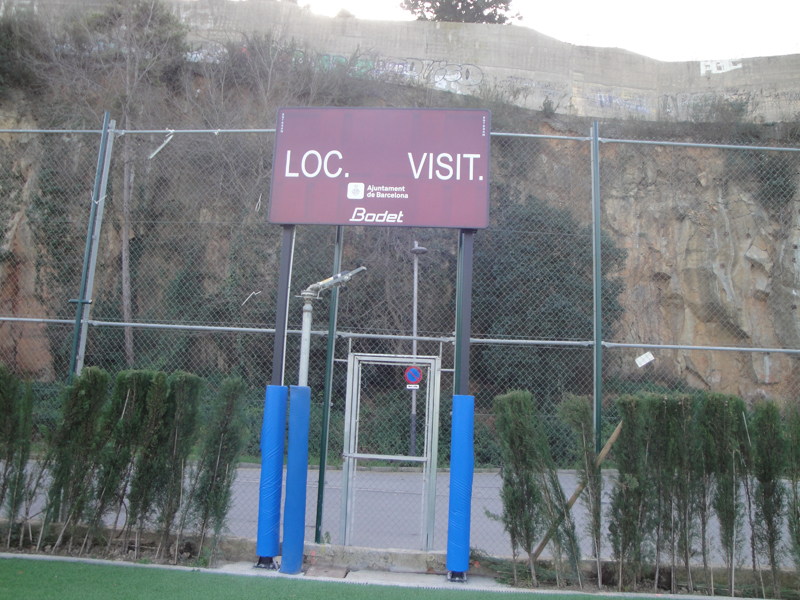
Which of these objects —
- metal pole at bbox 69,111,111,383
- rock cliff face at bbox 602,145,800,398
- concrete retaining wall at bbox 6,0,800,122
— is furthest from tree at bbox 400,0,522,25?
metal pole at bbox 69,111,111,383

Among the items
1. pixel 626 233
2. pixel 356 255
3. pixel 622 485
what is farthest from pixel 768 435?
pixel 626 233

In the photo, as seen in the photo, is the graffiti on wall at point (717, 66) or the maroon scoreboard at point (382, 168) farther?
the graffiti on wall at point (717, 66)

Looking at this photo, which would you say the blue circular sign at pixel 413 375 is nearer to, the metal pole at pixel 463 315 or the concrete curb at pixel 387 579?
the metal pole at pixel 463 315

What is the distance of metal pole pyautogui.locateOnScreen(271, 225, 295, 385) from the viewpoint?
5.16 m

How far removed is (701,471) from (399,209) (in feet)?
11.3

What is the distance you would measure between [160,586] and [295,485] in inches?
47.7

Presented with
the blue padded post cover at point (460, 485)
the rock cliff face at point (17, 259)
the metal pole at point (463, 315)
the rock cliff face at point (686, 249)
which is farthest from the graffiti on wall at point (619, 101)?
the blue padded post cover at point (460, 485)

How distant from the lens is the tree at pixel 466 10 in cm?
2814

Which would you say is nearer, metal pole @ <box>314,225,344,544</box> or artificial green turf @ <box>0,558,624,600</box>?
artificial green turf @ <box>0,558,624,600</box>

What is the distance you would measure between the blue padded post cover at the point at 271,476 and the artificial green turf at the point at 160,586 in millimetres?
348

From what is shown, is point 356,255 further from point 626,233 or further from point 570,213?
point 626,233

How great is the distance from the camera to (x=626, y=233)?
17.3 meters

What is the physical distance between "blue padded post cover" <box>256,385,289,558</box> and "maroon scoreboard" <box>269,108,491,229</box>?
1.72 metres

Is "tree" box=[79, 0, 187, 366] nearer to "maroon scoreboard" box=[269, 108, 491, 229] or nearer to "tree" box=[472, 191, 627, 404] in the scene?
"tree" box=[472, 191, 627, 404]
